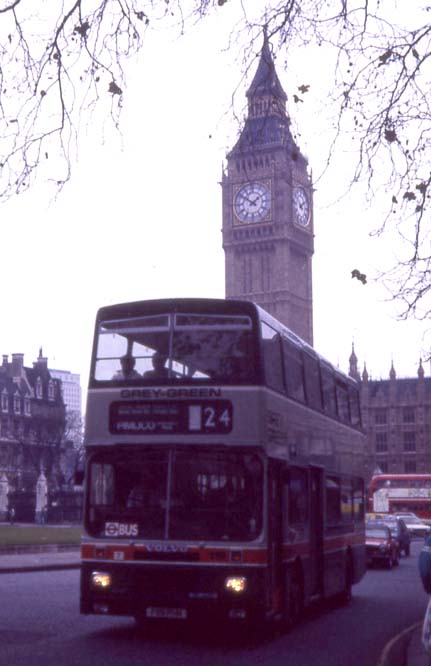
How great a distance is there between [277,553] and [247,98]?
6.45 m

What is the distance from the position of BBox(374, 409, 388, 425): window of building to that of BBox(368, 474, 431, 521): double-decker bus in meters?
52.9

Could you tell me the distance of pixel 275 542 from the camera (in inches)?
572

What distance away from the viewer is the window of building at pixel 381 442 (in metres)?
126

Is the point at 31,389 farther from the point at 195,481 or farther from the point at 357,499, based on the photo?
the point at 195,481

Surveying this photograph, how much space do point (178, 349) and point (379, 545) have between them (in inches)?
879

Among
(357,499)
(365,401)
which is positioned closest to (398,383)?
(365,401)

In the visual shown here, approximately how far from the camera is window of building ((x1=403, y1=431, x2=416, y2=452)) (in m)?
124

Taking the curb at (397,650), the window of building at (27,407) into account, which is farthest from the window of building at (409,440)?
the curb at (397,650)

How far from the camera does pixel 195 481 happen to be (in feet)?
45.5

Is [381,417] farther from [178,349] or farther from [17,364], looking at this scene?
[178,349]

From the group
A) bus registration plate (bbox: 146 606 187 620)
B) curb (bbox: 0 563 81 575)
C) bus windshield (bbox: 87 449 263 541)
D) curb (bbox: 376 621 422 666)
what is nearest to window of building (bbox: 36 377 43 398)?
curb (bbox: 0 563 81 575)

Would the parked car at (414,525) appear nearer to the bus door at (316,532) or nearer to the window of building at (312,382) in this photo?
the bus door at (316,532)

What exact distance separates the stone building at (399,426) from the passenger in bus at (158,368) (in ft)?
358

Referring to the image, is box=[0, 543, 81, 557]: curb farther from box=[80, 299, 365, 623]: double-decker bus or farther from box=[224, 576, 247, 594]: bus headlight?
box=[224, 576, 247, 594]: bus headlight
